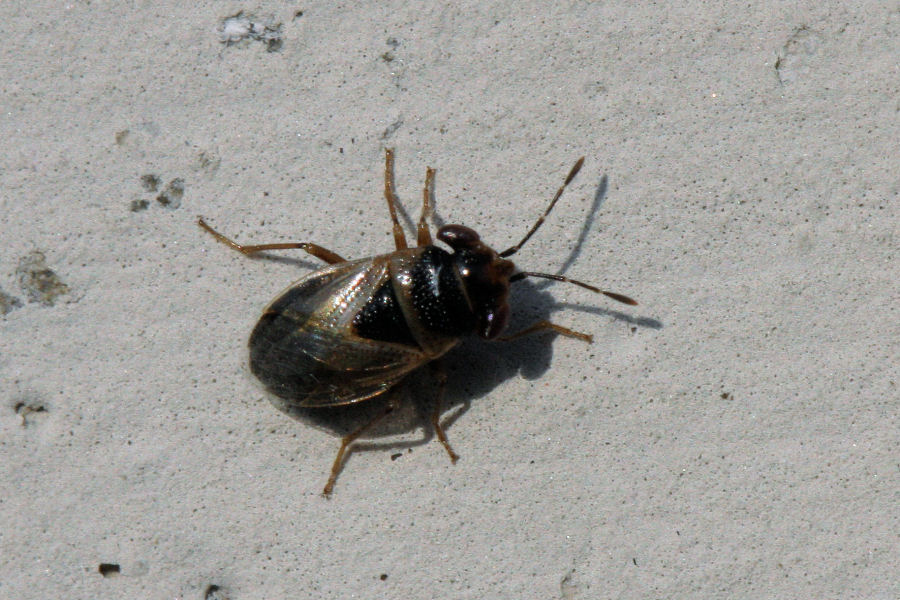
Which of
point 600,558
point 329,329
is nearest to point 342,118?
point 329,329

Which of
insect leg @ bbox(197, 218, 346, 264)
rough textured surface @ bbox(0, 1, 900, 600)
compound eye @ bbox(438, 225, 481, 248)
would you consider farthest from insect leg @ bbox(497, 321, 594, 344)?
insect leg @ bbox(197, 218, 346, 264)

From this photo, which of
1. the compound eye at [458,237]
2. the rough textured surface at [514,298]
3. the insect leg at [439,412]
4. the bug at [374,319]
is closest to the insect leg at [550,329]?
the rough textured surface at [514,298]

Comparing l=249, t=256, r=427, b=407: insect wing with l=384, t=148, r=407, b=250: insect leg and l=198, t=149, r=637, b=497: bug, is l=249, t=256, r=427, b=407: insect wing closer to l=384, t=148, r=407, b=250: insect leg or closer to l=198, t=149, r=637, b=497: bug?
l=198, t=149, r=637, b=497: bug

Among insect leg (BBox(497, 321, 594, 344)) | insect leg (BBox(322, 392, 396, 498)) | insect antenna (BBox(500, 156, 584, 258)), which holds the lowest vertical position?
insect leg (BBox(322, 392, 396, 498))

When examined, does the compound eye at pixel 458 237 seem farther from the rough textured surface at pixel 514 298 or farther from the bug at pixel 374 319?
the rough textured surface at pixel 514 298

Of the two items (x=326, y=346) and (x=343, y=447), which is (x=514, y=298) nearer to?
(x=326, y=346)

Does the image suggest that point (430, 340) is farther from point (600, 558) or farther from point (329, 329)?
point (600, 558)

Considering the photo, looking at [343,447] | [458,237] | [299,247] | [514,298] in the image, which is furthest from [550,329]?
[299,247]
